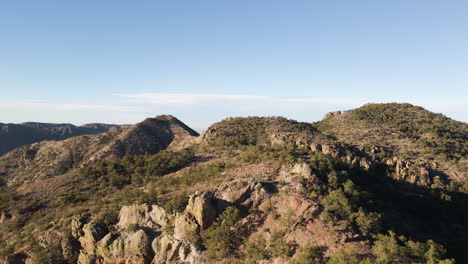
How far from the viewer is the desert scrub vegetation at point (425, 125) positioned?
190ft

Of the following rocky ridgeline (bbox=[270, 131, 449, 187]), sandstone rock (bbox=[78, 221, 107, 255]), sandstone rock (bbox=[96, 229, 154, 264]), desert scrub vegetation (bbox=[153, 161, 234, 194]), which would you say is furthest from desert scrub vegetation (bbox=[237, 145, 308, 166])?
sandstone rock (bbox=[78, 221, 107, 255])

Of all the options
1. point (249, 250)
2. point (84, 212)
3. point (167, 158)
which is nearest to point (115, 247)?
point (84, 212)

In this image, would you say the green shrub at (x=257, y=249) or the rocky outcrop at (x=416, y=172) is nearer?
the green shrub at (x=257, y=249)

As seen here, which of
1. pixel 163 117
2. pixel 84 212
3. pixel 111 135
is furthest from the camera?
pixel 163 117

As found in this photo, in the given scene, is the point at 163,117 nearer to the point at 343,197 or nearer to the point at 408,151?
the point at 408,151

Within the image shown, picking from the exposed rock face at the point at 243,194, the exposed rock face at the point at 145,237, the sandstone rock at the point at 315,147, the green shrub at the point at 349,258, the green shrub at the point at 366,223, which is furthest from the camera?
the sandstone rock at the point at 315,147

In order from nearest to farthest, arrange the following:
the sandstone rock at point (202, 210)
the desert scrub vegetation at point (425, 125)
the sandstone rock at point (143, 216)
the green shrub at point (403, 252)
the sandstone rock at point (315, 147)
Answer: the green shrub at point (403, 252) → the sandstone rock at point (202, 210) → the sandstone rock at point (143, 216) → the sandstone rock at point (315, 147) → the desert scrub vegetation at point (425, 125)

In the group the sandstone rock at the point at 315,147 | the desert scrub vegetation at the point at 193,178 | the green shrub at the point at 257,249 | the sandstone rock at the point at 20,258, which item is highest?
the sandstone rock at the point at 315,147

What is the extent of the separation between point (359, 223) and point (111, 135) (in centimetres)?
9107

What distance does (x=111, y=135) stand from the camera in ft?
312

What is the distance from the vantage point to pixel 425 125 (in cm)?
6838

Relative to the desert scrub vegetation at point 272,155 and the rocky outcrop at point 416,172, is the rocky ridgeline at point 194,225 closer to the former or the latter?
the desert scrub vegetation at point 272,155

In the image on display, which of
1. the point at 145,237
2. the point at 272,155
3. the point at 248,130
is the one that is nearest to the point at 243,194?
the point at 145,237

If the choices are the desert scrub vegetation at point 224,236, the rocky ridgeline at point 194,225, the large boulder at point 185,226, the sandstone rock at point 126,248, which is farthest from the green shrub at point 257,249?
the sandstone rock at point 126,248
